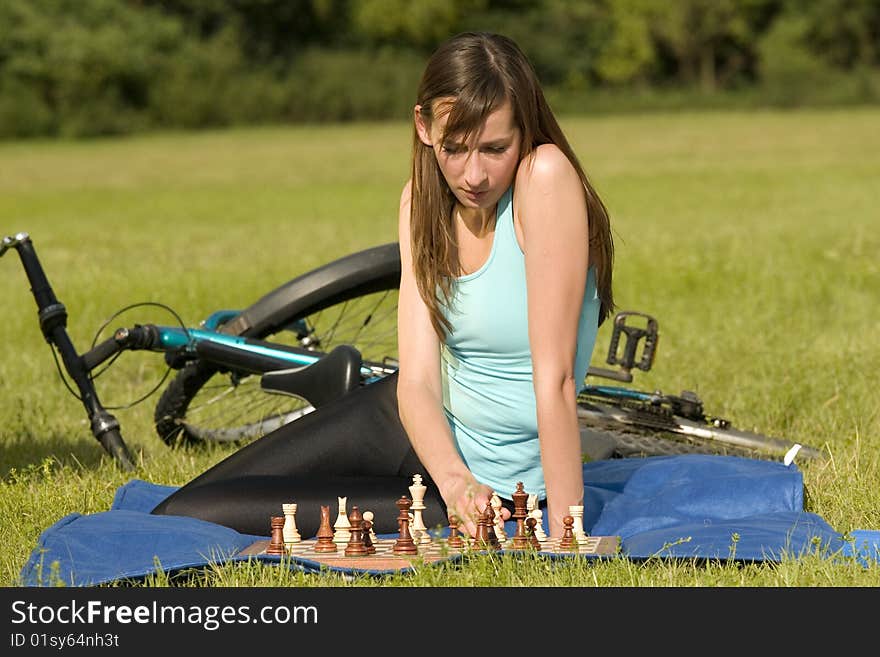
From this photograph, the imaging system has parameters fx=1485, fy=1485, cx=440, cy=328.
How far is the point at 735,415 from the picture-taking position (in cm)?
655

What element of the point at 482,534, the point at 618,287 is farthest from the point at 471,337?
the point at 618,287

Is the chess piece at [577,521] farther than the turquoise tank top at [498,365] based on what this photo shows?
No

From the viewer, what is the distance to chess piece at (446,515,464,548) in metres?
3.84

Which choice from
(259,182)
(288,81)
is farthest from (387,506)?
(288,81)

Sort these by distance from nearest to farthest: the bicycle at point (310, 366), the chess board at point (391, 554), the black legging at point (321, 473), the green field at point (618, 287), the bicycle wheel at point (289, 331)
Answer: the chess board at point (391, 554) → the black legging at point (321, 473) → the green field at point (618, 287) → the bicycle at point (310, 366) → the bicycle wheel at point (289, 331)

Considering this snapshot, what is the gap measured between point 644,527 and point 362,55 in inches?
2497

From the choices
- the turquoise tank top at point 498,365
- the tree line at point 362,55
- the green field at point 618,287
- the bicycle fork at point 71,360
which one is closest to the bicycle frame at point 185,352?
the bicycle fork at point 71,360

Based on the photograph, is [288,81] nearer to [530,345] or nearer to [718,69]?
[718,69]

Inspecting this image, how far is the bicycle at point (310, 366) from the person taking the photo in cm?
532

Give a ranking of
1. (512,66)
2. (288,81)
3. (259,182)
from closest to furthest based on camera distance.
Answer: (512,66) < (259,182) < (288,81)

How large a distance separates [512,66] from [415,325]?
32.2 inches

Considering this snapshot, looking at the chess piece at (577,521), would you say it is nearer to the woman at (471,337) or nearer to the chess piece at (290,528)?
the woman at (471,337)

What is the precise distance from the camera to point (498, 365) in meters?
4.34

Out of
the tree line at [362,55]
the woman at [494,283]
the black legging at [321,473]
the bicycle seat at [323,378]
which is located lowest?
the tree line at [362,55]
